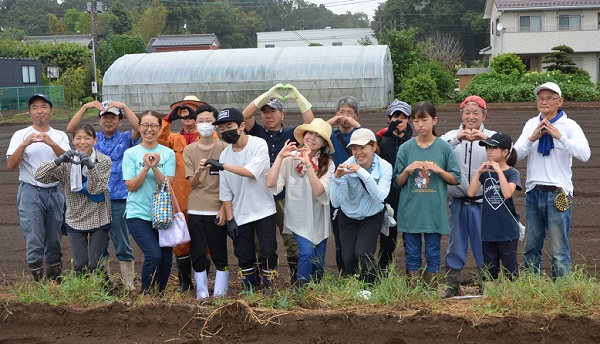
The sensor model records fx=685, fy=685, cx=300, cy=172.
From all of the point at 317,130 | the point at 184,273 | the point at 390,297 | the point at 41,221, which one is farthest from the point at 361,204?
the point at 41,221

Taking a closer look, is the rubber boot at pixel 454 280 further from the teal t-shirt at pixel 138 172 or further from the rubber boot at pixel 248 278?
the teal t-shirt at pixel 138 172

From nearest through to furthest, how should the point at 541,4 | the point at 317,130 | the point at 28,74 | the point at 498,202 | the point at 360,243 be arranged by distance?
the point at 360,243 < the point at 317,130 < the point at 498,202 < the point at 28,74 < the point at 541,4

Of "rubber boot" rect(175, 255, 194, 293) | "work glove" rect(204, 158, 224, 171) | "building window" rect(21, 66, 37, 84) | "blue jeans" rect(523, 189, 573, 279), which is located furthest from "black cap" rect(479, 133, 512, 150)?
"building window" rect(21, 66, 37, 84)

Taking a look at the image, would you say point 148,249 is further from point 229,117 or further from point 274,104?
point 274,104

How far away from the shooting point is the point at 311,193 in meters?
6.59

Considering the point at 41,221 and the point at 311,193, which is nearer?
the point at 311,193

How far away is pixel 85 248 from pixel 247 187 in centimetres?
179

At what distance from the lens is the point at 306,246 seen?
650 centimetres

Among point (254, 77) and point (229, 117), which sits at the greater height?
point (254, 77)

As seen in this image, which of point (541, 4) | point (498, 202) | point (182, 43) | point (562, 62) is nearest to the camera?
point (498, 202)

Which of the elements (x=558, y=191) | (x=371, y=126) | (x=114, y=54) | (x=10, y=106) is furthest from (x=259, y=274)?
(x=114, y=54)

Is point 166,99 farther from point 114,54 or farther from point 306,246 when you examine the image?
point 306,246

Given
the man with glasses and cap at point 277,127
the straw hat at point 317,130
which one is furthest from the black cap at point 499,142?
the man with glasses and cap at point 277,127

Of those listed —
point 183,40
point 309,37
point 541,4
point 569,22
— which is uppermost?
point 309,37
